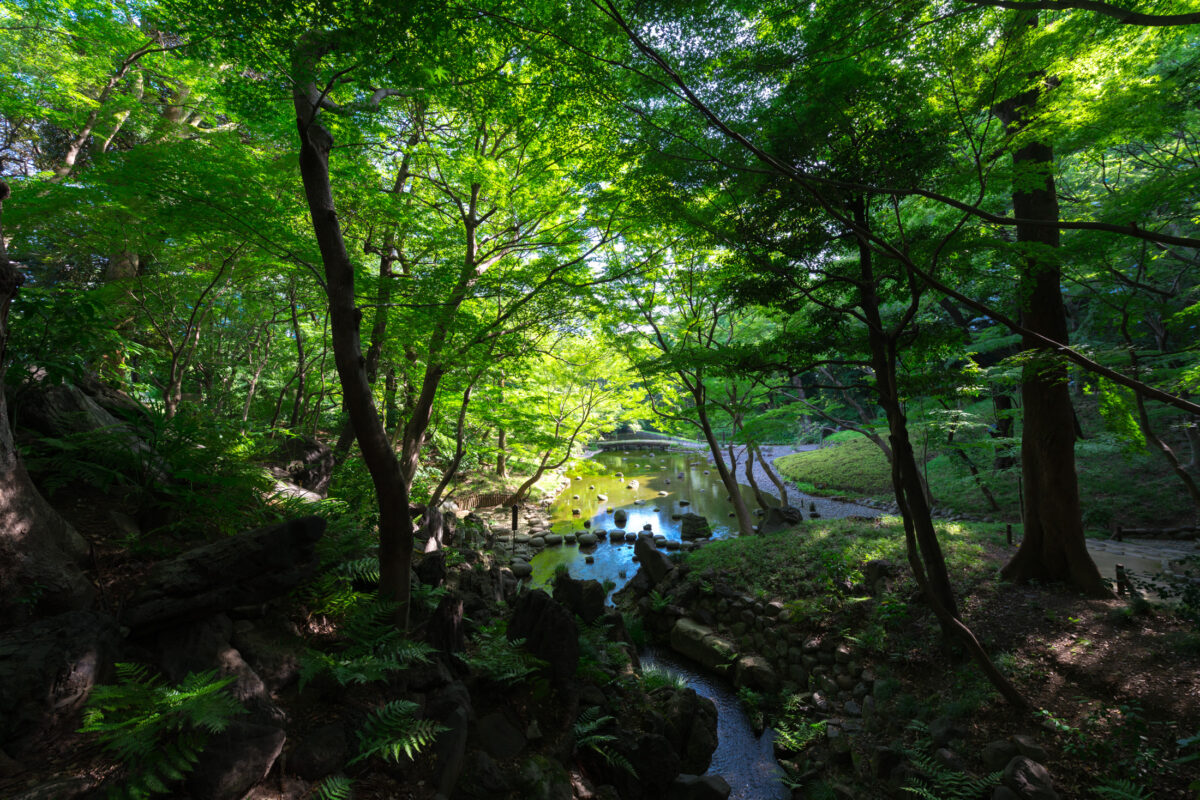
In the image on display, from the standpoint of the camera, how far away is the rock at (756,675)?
20.4ft

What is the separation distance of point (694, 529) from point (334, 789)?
11.9m

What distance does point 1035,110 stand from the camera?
403 centimetres

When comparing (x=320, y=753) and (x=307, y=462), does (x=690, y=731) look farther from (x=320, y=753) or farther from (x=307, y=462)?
(x=307, y=462)

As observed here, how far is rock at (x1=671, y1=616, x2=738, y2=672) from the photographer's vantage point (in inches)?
269

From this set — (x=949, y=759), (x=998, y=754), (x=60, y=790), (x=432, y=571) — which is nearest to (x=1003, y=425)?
(x=998, y=754)

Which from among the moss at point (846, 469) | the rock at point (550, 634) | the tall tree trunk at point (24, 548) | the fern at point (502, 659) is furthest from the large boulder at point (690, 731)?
the moss at point (846, 469)

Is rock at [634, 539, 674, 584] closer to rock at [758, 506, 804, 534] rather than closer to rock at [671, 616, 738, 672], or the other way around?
rock at [671, 616, 738, 672]

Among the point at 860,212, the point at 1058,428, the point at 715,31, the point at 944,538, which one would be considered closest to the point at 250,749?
the point at 715,31

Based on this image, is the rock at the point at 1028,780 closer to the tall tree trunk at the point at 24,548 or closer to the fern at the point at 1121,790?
the fern at the point at 1121,790

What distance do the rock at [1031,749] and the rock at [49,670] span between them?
6.66 meters

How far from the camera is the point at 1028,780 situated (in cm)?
358

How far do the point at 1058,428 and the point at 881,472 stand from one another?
13256 millimetres

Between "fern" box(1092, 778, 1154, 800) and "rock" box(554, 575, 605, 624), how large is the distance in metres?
4.87

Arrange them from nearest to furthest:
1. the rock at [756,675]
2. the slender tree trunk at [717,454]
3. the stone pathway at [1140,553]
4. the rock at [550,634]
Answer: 1. the rock at [550,634]
2. the rock at [756,675]
3. the stone pathway at [1140,553]
4. the slender tree trunk at [717,454]
